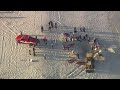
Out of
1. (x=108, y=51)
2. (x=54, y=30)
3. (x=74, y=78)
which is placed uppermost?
(x=54, y=30)

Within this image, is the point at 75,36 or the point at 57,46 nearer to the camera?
the point at 57,46

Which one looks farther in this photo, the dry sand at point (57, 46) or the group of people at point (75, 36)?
the group of people at point (75, 36)

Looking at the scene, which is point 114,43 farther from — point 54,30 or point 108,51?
point 54,30

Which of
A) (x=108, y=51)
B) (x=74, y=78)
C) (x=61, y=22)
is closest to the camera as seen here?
(x=74, y=78)

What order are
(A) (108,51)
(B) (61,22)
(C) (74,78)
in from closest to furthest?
(C) (74,78) → (A) (108,51) → (B) (61,22)

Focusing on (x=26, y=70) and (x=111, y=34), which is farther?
(x=111, y=34)

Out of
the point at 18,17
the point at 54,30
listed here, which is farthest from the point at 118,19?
the point at 18,17

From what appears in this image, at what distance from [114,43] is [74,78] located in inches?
137

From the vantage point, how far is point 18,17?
2250 cm

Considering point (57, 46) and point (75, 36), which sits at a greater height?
point (75, 36)

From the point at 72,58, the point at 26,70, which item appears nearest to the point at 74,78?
the point at 72,58

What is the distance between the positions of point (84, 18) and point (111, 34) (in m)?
1.99

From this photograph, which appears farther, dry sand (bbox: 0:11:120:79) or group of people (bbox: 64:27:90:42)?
group of people (bbox: 64:27:90:42)

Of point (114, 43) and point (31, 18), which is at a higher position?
point (31, 18)
